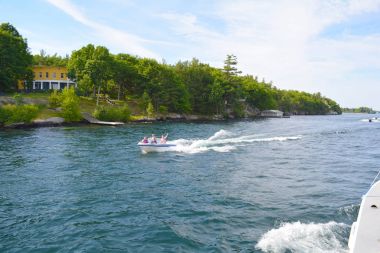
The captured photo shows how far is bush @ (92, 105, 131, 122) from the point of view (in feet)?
309

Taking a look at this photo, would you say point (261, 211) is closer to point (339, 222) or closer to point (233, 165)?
point (339, 222)

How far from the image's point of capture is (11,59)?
9588 centimetres

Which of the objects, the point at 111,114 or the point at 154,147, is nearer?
the point at 154,147

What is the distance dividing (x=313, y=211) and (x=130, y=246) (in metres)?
12.1

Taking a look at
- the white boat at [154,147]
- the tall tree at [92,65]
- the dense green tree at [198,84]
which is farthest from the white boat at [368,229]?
the dense green tree at [198,84]

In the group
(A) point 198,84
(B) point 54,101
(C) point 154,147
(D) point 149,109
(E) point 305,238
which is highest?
(A) point 198,84

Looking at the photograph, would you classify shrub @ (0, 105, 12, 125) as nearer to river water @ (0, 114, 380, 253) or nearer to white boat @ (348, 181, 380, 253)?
river water @ (0, 114, 380, 253)

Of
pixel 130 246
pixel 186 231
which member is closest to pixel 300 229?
pixel 186 231

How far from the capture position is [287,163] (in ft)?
129

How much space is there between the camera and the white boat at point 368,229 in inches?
431

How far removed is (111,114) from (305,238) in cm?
8438

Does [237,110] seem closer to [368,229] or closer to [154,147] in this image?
[154,147]

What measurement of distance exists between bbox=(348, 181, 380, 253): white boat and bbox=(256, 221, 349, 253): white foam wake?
10.1ft

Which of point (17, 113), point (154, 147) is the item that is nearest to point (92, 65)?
point (17, 113)
